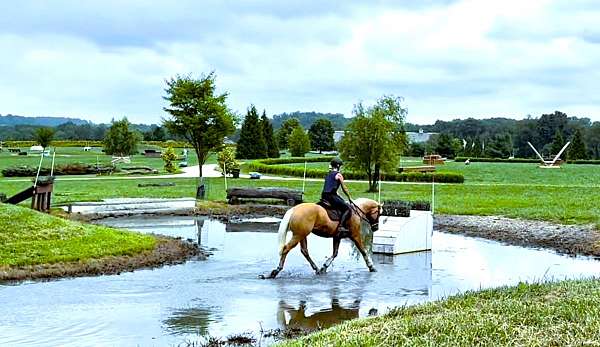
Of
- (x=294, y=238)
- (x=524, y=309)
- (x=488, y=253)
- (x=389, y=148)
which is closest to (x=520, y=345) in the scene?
(x=524, y=309)

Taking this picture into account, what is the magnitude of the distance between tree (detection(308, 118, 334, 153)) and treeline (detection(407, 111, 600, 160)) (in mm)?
11958

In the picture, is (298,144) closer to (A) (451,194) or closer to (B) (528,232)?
(A) (451,194)

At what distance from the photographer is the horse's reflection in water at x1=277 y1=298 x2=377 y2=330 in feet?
36.8

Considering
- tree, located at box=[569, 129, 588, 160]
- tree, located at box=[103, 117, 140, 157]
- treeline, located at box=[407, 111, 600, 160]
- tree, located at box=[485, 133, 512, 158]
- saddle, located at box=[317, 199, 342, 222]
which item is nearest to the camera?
saddle, located at box=[317, 199, 342, 222]

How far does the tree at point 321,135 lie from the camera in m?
108

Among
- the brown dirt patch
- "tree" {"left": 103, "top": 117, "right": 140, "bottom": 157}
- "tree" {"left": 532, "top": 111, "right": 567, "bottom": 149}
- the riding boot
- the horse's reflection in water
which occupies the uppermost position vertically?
"tree" {"left": 532, "top": 111, "right": 567, "bottom": 149}

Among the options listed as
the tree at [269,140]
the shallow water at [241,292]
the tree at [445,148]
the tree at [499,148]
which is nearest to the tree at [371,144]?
the shallow water at [241,292]

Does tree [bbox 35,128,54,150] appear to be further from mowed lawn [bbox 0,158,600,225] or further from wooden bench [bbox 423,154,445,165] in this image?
wooden bench [bbox 423,154,445,165]

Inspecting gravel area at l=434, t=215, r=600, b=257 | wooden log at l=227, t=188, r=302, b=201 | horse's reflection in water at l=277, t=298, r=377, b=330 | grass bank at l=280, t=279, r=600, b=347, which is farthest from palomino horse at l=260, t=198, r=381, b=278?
wooden log at l=227, t=188, r=302, b=201

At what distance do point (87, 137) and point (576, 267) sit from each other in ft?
444

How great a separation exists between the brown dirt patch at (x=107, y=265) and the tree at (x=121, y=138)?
195 feet

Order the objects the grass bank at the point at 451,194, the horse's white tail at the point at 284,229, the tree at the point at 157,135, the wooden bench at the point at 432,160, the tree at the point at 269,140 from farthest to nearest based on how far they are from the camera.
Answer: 1. the tree at the point at 157,135
2. the tree at the point at 269,140
3. the wooden bench at the point at 432,160
4. the grass bank at the point at 451,194
5. the horse's white tail at the point at 284,229

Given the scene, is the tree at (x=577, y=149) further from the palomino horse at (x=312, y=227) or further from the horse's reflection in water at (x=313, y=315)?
the horse's reflection in water at (x=313, y=315)

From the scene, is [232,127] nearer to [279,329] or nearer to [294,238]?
[294,238]
